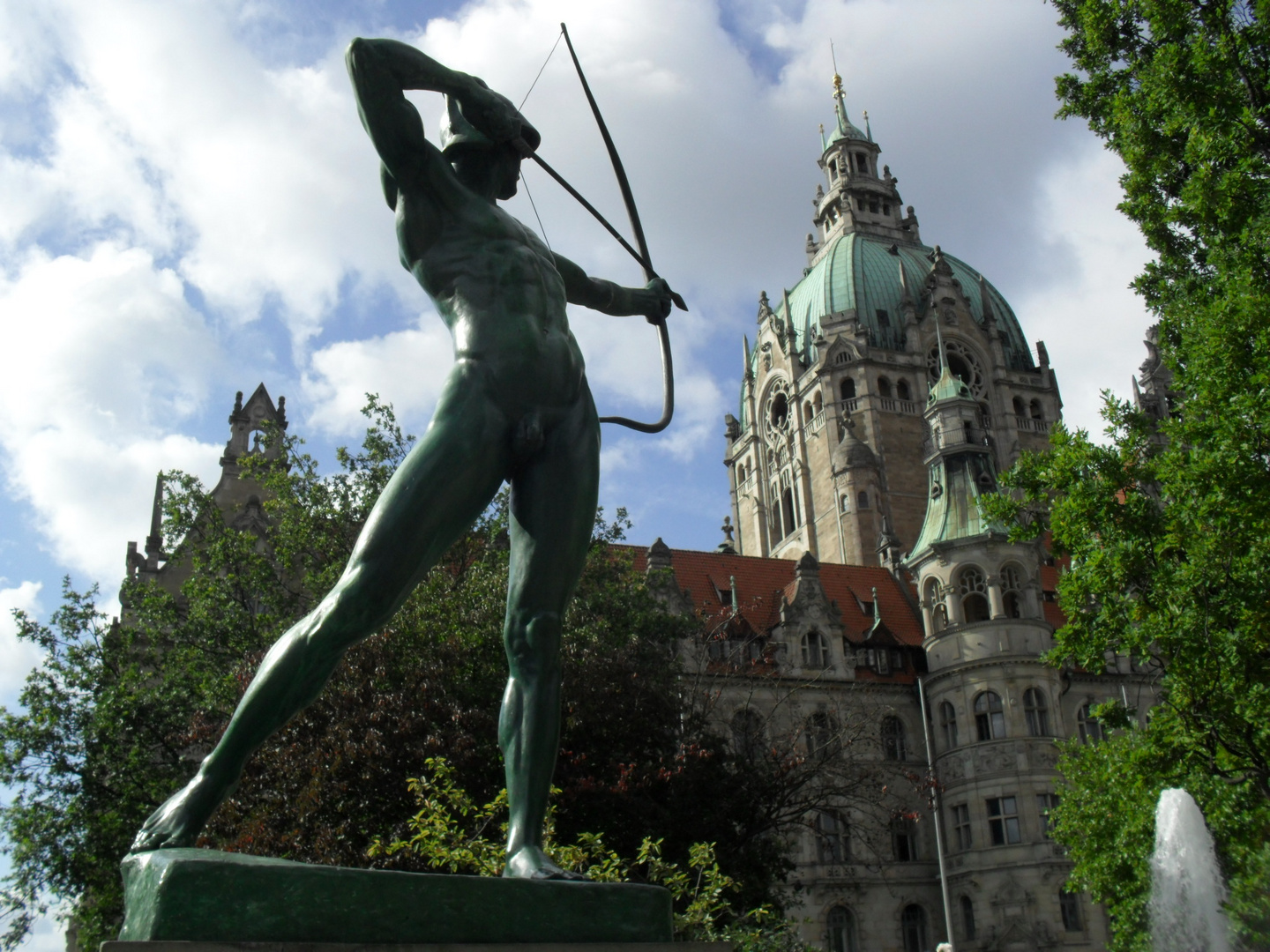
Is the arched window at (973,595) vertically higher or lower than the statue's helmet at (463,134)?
higher

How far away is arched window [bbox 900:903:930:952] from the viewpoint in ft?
130

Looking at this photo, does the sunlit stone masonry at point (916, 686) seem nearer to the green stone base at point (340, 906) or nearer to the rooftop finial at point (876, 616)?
the rooftop finial at point (876, 616)

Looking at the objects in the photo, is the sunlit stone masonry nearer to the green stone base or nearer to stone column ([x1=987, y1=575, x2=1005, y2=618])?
stone column ([x1=987, y1=575, x2=1005, y2=618])

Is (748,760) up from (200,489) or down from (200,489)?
down

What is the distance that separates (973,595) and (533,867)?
39899 mm

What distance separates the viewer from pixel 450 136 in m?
4.73

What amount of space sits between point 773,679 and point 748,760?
15.3 m

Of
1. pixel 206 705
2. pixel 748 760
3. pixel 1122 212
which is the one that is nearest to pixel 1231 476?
pixel 1122 212

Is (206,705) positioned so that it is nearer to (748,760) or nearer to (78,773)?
(78,773)

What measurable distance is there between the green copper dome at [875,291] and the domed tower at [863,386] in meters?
0.10

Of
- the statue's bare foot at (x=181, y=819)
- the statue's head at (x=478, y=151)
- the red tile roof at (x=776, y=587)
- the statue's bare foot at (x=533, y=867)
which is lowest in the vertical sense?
the statue's bare foot at (x=533, y=867)

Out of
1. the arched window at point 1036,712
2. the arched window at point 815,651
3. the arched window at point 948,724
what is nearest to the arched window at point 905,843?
the arched window at point 948,724

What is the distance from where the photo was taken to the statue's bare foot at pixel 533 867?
354cm

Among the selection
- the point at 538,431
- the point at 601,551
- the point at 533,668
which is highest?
the point at 601,551
